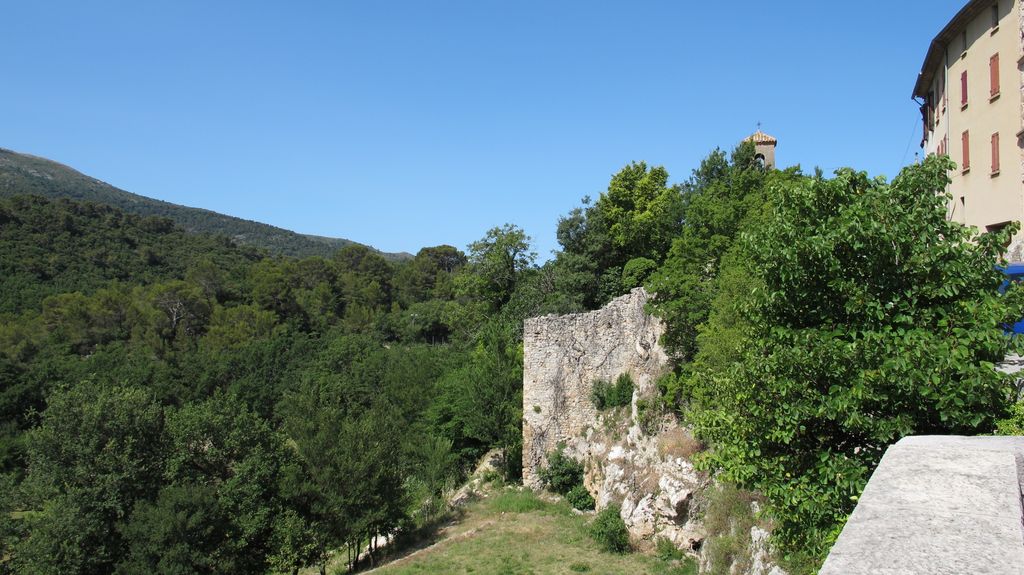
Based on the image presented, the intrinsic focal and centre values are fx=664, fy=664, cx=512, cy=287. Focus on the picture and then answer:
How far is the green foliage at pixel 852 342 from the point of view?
5918 millimetres

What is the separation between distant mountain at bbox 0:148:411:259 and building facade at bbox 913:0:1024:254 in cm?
13104

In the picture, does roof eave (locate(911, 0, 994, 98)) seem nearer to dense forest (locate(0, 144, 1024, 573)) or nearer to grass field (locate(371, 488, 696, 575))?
dense forest (locate(0, 144, 1024, 573))

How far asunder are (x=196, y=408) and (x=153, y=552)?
16.9ft

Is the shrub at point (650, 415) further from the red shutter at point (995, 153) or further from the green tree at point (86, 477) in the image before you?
the green tree at point (86, 477)

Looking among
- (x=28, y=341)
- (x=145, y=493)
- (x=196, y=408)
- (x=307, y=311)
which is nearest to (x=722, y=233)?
(x=196, y=408)

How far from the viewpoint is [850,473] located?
6094mm

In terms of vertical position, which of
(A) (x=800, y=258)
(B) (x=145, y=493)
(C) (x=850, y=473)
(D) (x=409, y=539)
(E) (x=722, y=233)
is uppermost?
(E) (x=722, y=233)

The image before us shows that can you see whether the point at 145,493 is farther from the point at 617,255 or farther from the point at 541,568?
the point at 617,255

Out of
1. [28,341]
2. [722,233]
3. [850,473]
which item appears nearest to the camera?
[850,473]

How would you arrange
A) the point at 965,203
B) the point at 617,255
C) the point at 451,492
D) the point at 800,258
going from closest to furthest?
the point at 800,258
the point at 965,203
the point at 451,492
the point at 617,255

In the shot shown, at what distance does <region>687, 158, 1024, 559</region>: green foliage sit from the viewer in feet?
19.4

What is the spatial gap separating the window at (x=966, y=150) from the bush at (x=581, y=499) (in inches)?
598

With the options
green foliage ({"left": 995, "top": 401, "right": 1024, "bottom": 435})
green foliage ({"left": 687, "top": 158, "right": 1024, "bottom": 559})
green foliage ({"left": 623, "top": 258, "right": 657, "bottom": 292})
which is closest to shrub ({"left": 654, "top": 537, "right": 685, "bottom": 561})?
green foliage ({"left": 687, "top": 158, "right": 1024, "bottom": 559})

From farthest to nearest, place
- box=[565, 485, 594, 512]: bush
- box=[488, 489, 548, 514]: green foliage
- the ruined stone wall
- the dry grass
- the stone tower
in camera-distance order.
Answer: the stone tower → the ruined stone wall → box=[488, 489, 548, 514]: green foliage → box=[565, 485, 594, 512]: bush → the dry grass
